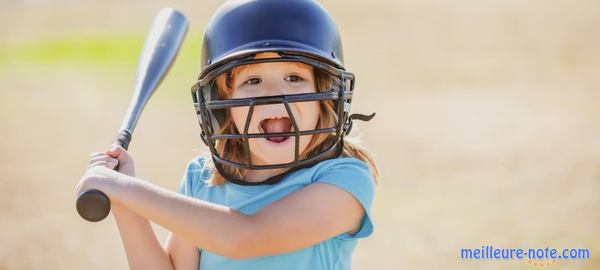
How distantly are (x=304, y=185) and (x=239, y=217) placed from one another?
0.99ft

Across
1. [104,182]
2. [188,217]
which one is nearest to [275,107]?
[188,217]

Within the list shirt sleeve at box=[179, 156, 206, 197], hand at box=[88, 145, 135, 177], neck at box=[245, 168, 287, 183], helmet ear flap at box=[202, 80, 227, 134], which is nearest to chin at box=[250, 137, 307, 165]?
neck at box=[245, 168, 287, 183]

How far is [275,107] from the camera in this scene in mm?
2654

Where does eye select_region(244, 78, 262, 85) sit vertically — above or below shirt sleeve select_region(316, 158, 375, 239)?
above

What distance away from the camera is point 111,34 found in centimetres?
1720

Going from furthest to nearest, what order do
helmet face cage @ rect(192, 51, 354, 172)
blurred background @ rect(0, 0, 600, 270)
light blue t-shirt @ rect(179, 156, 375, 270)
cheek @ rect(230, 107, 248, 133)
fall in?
1. blurred background @ rect(0, 0, 600, 270)
2. cheek @ rect(230, 107, 248, 133)
3. light blue t-shirt @ rect(179, 156, 375, 270)
4. helmet face cage @ rect(192, 51, 354, 172)

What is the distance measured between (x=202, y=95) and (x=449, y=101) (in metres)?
7.15

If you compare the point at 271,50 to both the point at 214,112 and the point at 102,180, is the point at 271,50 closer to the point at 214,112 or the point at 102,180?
the point at 214,112

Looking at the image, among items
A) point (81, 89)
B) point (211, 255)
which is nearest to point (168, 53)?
point (211, 255)

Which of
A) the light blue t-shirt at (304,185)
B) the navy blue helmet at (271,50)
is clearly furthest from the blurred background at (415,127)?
the navy blue helmet at (271,50)

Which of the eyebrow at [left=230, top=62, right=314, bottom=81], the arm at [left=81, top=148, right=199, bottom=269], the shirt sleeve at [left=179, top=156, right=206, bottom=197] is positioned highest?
the eyebrow at [left=230, top=62, right=314, bottom=81]

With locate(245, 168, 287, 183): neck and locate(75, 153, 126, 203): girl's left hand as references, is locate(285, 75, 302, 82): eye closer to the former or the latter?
locate(245, 168, 287, 183): neck

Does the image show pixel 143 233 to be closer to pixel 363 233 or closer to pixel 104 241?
pixel 363 233

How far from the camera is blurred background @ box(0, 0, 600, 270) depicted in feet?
18.9
